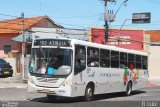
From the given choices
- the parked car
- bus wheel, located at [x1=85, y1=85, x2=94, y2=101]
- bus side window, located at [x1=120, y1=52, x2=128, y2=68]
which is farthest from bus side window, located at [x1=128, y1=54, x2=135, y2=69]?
the parked car

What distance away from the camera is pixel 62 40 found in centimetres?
1988

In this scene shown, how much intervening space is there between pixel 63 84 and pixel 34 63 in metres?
1.83

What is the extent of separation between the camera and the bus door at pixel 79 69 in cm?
1966

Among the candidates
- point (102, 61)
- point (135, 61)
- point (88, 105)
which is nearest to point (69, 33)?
point (135, 61)

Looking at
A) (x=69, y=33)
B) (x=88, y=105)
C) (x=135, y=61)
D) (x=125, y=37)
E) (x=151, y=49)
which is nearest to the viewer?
(x=88, y=105)

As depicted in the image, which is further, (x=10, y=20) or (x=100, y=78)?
(x=10, y=20)

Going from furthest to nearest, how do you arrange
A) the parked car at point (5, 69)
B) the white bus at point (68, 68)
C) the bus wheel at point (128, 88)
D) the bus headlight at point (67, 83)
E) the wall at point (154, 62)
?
the wall at point (154, 62) → the parked car at point (5, 69) → the bus wheel at point (128, 88) → the white bus at point (68, 68) → the bus headlight at point (67, 83)

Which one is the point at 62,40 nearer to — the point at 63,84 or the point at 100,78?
the point at 63,84

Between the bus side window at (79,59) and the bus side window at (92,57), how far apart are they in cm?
46

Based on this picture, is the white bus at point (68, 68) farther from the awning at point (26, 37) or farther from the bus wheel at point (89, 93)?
the awning at point (26, 37)

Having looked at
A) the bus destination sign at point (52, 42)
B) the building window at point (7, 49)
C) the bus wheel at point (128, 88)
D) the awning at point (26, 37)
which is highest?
the awning at point (26, 37)

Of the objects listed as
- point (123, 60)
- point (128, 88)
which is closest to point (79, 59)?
point (123, 60)

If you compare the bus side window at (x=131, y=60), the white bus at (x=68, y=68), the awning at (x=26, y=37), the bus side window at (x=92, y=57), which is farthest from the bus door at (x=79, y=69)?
the awning at (x=26, y=37)

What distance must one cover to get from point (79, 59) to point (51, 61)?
4.09 ft
